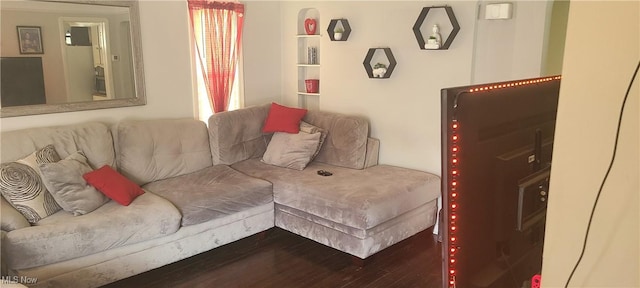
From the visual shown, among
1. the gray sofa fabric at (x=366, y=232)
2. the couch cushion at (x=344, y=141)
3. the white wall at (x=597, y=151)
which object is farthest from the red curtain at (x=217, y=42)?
the white wall at (x=597, y=151)

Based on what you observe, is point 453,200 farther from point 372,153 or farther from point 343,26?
point 343,26

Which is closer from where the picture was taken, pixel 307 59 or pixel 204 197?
pixel 204 197

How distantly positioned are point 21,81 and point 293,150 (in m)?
2.02

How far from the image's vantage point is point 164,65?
3936mm

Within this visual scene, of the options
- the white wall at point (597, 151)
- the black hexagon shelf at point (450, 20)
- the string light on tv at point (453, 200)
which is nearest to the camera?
the white wall at point (597, 151)

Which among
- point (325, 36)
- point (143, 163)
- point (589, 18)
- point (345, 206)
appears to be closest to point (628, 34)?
point (589, 18)

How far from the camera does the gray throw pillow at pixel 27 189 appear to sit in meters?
2.72

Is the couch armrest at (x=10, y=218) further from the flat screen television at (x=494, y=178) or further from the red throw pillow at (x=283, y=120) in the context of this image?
the flat screen television at (x=494, y=178)

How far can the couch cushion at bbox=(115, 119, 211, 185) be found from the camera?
347cm

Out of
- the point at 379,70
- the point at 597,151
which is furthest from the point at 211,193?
the point at 597,151

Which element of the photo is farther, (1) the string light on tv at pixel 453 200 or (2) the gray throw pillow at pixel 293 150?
(2) the gray throw pillow at pixel 293 150

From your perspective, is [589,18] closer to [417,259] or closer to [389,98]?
[417,259]

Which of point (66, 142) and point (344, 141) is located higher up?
point (66, 142)

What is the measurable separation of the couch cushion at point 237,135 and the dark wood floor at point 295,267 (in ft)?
2.59
